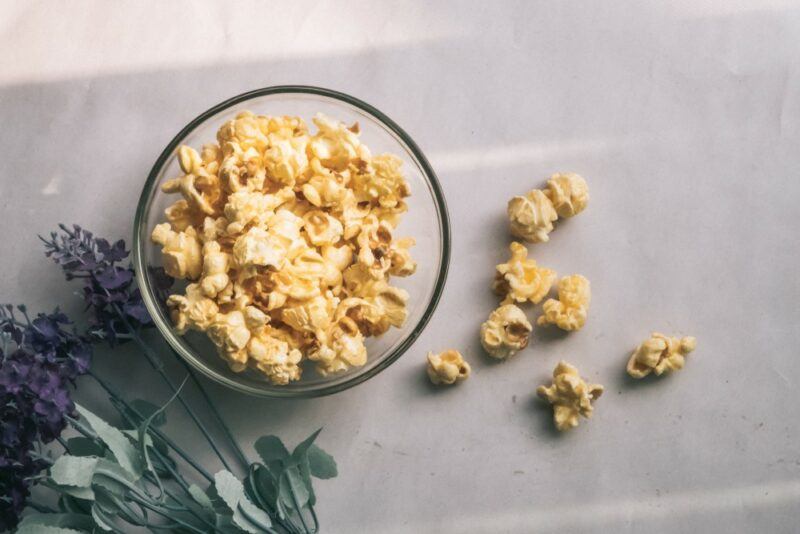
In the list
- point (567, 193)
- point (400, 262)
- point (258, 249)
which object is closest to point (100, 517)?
point (258, 249)

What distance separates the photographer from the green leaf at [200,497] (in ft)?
3.67

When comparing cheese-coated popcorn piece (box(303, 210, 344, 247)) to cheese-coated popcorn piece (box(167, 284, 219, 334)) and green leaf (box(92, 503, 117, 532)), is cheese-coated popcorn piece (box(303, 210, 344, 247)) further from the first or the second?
green leaf (box(92, 503, 117, 532))

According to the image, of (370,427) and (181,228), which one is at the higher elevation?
(181,228)

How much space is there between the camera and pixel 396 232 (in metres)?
1.24

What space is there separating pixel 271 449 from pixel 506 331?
0.38m

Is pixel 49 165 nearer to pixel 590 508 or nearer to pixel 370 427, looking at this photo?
pixel 370 427

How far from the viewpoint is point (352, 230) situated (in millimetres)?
1103

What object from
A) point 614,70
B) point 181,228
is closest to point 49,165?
point 181,228

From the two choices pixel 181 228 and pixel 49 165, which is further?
pixel 49 165

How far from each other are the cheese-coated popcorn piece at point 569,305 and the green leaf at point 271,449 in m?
0.42

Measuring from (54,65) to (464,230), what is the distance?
2.26 feet

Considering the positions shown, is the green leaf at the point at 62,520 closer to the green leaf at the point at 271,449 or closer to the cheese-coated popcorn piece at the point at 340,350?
the green leaf at the point at 271,449

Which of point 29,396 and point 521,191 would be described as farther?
point 521,191

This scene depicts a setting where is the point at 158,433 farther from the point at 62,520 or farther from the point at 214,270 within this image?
the point at 214,270
